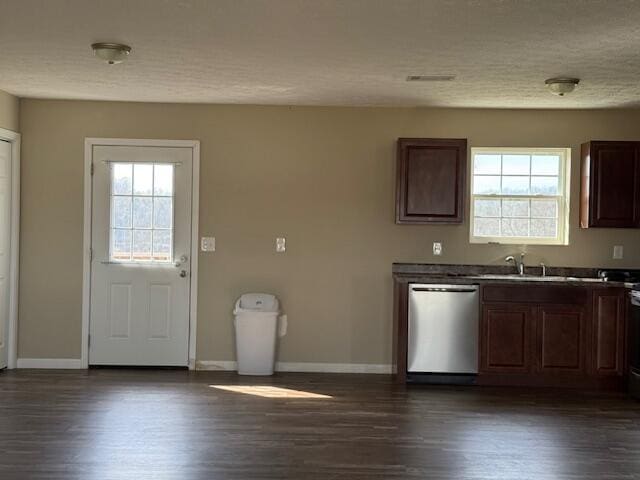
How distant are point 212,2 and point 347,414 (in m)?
2.86

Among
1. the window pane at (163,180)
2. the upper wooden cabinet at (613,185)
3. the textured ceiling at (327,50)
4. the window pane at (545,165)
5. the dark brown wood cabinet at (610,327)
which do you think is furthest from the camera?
the window pane at (545,165)

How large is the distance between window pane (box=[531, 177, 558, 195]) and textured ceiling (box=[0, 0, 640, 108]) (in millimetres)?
674

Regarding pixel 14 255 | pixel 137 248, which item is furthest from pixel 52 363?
pixel 137 248

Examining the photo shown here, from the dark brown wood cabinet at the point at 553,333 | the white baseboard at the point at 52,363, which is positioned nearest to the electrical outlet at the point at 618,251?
the dark brown wood cabinet at the point at 553,333

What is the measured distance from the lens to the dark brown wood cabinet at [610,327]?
6.29 meters

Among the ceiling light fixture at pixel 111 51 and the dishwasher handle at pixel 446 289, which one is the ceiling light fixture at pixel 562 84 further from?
the ceiling light fixture at pixel 111 51

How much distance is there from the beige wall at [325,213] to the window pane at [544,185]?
173 mm

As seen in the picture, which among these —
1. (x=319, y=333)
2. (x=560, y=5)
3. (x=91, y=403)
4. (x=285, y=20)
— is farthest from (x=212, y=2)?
(x=319, y=333)

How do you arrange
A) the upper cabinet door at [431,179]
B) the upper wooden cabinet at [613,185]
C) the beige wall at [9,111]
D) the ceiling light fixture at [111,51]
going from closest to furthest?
the ceiling light fixture at [111,51] < the beige wall at [9,111] < the upper wooden cabinet at [613,185] < the upper cabinet door at [431,179]

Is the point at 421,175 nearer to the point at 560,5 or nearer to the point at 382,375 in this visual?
the point at 382,375

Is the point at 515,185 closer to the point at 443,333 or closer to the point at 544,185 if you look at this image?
the point at 544,185

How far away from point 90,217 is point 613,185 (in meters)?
4.52

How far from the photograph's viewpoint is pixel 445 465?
4160mm

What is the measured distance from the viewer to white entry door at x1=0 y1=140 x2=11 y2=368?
6.56 m
